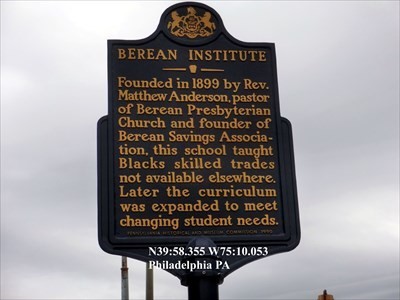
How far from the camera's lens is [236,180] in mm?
9008

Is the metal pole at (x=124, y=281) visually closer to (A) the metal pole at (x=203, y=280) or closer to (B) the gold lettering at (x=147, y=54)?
(B) the gold lettering at (x=147, y=54)

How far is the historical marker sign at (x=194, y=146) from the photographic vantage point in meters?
8.73

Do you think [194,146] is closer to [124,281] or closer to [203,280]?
[203,280]

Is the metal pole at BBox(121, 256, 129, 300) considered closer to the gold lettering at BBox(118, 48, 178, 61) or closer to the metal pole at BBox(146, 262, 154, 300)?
the metal pole at BBox(146, 262, 154, 300)

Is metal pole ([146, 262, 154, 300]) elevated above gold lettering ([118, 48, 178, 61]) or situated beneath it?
situated beneath

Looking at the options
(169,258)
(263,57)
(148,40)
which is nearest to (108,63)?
(148,40)

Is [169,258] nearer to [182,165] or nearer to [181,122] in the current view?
[182,165]

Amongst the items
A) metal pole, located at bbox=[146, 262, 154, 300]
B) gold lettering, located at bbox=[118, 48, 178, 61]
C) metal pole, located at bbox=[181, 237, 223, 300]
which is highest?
gold lettering, located at bbox=[118, 48, 178, 61]

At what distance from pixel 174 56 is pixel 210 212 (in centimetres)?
226

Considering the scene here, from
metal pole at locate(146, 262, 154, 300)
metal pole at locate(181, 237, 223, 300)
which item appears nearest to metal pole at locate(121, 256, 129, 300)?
metal pole at locate(146, 262, 154, 300)

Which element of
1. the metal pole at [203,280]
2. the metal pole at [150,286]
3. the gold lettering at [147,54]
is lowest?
the metal pole at [203,280]

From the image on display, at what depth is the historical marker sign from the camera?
873 centimetres

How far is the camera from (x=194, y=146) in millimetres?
9125

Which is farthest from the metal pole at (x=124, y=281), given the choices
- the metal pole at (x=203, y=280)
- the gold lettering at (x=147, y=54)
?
the metal pole at (x=203, y=280)
